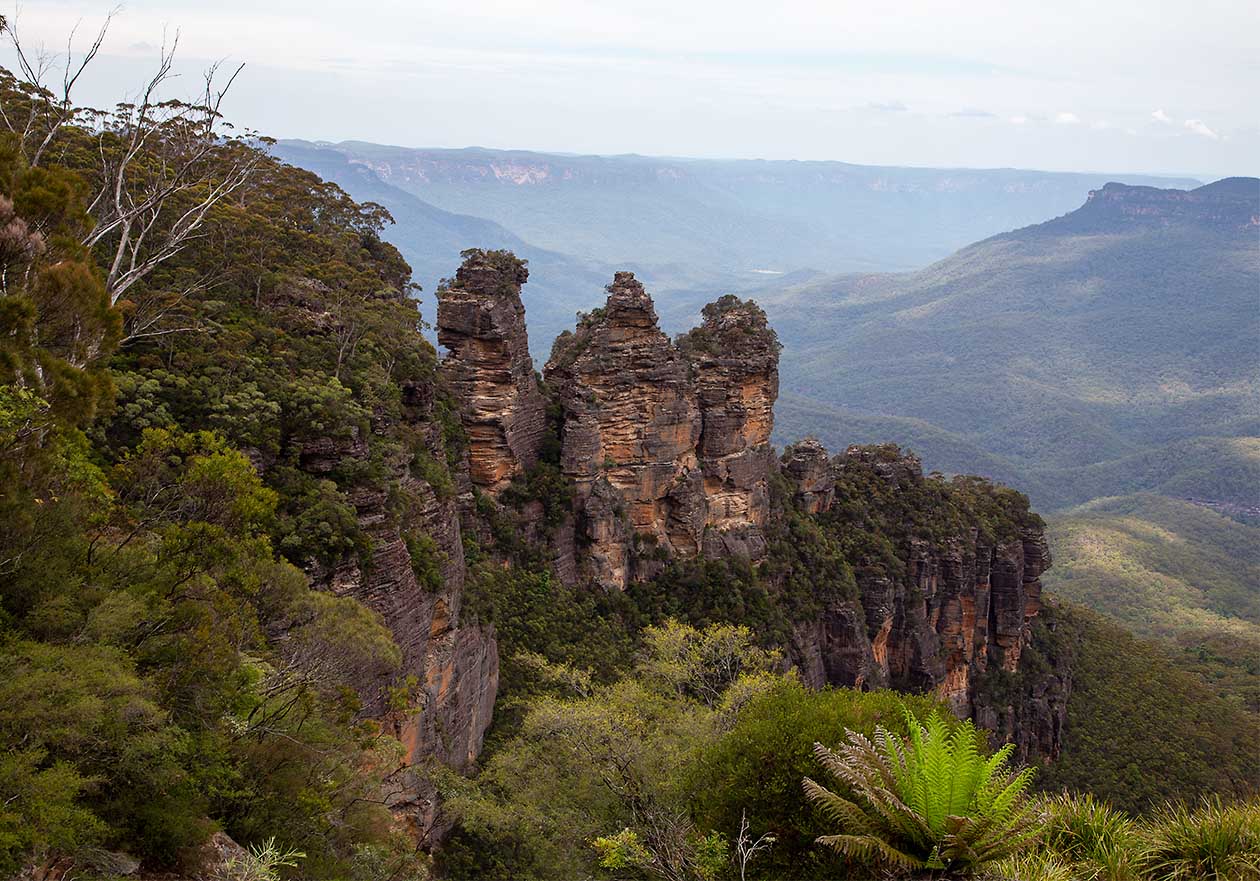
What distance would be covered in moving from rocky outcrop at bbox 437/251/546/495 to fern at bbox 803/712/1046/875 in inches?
794

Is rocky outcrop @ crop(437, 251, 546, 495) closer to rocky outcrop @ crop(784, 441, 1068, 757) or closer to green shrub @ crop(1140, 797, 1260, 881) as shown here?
rocky outcrop @ crop(784, 441, 1068, 757)

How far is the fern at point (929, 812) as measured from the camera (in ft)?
34.9

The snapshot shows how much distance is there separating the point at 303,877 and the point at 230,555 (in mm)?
4392

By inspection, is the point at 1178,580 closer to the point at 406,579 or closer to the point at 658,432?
the point at 658,432

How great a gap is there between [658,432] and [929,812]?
23.2 meters

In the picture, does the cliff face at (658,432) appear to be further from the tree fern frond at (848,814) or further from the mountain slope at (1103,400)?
the mountain slope at (1103,400)

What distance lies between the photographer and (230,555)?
1282 cm

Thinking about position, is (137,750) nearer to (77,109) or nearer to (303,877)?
(303,877)

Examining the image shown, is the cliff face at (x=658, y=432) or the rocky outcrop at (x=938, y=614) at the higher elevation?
the cliff face at (x=658, y=432)

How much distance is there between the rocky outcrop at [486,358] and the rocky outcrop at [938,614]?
15901mm

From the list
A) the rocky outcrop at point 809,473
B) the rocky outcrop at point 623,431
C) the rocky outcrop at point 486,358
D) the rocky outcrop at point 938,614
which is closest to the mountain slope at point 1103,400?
the rocky outcrop at point 938,614

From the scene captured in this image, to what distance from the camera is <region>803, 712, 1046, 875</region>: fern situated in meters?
10.6

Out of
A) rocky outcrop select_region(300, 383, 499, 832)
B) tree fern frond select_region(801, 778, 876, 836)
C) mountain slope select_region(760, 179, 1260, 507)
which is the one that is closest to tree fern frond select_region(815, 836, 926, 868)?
tree fern frond select_region(801, 778, 876, 836)

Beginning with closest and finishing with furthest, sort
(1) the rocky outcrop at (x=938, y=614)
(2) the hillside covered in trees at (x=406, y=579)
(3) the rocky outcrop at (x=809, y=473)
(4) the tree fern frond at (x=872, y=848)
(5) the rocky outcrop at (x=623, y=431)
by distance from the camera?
1. (4) the tree fern frond at (x=872, y=848)
2. (2) the hillside covered in trees at (x=406, y=579)
3. (5) the rocky outcrop at (x=623, y=431)
4. (1) the rocky outcrop at (x=938, y=614)
5. (3) the rocky outcrop at (x=809, y=473)
